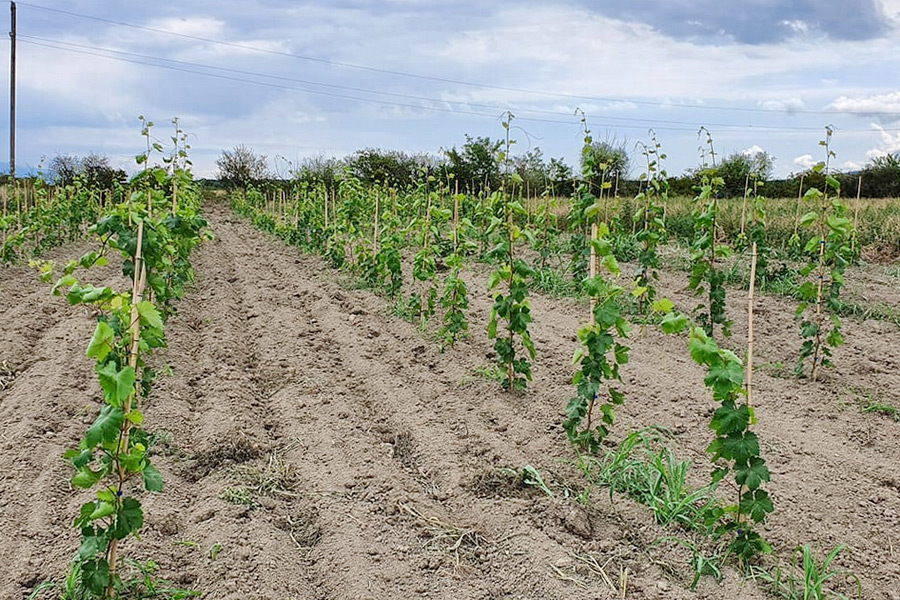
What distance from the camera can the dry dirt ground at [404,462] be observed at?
131 inches

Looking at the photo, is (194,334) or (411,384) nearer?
(411,384)

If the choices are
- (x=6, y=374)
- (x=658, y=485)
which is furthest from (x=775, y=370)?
(x=6, y=374)

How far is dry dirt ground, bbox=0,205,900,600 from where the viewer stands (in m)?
3.32

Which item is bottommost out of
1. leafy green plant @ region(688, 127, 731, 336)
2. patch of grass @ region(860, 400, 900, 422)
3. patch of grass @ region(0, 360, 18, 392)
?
patch of grass @ region(0, 360, 18, 392)

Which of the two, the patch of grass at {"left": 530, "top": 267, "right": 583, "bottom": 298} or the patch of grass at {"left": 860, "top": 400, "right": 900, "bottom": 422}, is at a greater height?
the patch of grass at {"left": 530, "top": 267, "right": 583, "bottom": 298}

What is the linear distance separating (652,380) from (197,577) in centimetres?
378

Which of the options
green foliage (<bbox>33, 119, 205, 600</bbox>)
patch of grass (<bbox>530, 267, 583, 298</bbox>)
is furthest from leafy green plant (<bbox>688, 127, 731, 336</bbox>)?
green foliage (<bbox>33, 119, 205, 600</bbox>)

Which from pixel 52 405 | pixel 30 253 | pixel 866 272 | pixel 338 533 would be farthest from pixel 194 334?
pixel 866 272

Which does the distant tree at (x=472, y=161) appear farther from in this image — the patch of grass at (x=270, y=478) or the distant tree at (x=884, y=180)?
the patch of grass at (x=270, y=478)

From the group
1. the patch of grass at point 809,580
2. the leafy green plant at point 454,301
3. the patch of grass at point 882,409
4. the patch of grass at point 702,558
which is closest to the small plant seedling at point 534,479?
the patch of grass at point 702,558

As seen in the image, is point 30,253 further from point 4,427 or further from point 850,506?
point 850,506

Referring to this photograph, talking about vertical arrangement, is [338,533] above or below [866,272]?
below

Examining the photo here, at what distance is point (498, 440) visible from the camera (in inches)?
181

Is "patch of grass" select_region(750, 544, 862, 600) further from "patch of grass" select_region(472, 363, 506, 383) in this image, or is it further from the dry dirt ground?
"patch of grass" select_region(472, 363, 506, 383)
